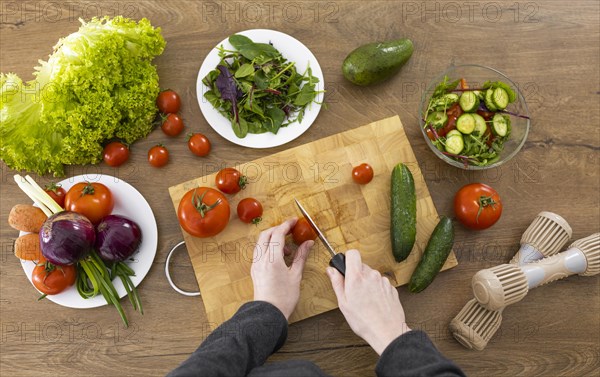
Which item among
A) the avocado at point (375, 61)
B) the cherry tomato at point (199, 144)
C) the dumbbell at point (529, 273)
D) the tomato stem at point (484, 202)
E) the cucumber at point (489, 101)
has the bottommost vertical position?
the dumbbell at point (529, 273)

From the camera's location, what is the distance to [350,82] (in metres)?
1.71

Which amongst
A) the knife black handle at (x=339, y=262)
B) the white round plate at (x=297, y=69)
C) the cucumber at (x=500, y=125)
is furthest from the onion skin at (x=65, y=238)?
the cucumber at (x=500, y=125)

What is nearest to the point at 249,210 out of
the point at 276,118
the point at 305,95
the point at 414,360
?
the point at 276,118

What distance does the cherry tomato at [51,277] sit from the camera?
1492 mm

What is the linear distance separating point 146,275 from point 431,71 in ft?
4.06

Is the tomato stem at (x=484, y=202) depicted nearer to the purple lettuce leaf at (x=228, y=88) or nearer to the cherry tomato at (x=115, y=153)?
the purple lettuce leaf at (x=228, y=88)

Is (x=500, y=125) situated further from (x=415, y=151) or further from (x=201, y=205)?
(x=201, y=205)

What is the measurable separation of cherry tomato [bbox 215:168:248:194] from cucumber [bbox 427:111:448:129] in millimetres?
660

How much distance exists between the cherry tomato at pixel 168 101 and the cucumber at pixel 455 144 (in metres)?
0.93

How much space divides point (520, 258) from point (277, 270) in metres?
0.83

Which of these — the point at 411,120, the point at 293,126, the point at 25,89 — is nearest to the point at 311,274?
the point at 293,126

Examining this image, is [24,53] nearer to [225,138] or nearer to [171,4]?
[171,4]

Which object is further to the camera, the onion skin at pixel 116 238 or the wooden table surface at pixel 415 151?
the wooden table surface at pixel 415 151

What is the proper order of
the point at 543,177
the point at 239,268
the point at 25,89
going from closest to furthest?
the point at 25,89, the point at 239,268, the point at 543,177
